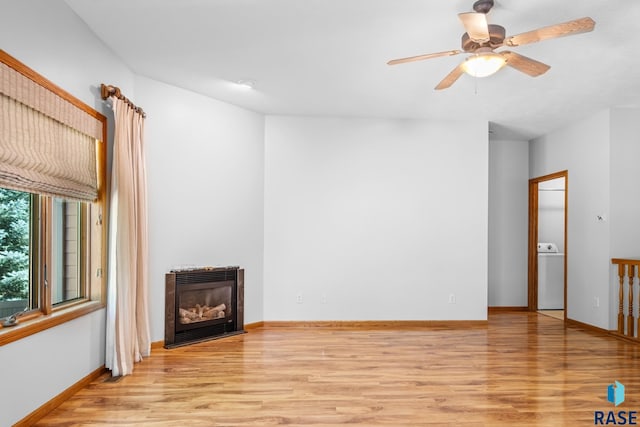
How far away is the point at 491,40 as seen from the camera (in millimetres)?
3023

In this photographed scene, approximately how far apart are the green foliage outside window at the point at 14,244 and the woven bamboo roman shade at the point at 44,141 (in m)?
0.17

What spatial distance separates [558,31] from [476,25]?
1.59 feet

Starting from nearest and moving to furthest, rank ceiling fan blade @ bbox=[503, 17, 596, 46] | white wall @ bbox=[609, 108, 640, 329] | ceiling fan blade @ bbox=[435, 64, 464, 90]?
ceiling fan blade @ bbox=[503, 17, 596, 46] → ceiling fan blade @ bbox=[435, 64, 464, 90] → white wall @ bbox=[609, 108, 640, 329]

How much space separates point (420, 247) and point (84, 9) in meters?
4.63

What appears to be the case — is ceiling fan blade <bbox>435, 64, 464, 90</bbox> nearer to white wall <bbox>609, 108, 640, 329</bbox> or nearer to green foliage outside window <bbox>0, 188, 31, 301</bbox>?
green foliage outside window <bbox>0, 188, 31, 301</bbox>

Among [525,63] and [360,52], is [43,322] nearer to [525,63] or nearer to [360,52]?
[360,52]

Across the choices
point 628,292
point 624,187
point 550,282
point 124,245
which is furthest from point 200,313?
point 550,282

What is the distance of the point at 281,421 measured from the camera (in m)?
2.91

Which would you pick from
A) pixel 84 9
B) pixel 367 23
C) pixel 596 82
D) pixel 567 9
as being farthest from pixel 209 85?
pixel 596 82

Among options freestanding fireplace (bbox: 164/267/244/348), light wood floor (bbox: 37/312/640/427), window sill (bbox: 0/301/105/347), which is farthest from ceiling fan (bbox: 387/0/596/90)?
freestanding fireplace (bbox: 164/267/244/348)

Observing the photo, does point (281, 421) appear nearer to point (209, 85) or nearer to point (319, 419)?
point (319, 419)

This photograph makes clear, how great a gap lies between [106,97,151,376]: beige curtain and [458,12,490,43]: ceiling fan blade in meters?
2.85

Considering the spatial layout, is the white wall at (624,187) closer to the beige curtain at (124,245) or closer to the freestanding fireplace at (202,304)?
the freestanding fireplace at (202,304)

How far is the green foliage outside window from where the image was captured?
109 inches
